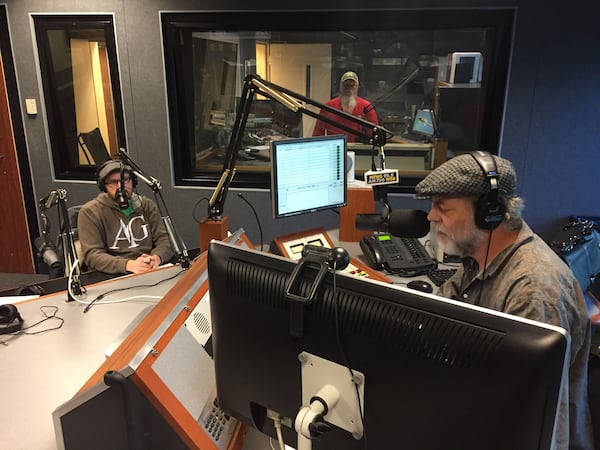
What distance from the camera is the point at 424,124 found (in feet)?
11.9

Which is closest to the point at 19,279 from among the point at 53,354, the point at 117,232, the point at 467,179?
the point at 117,232

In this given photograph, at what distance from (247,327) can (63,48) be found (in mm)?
3569

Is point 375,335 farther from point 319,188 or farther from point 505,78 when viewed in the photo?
point 505,78

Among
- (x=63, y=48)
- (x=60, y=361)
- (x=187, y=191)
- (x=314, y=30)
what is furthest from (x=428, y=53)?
(x=60, y=361)

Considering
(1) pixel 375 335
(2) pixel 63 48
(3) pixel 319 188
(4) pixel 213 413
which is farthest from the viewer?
(2) pixel 63 48

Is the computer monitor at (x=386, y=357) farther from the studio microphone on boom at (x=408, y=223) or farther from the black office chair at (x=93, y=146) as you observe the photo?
the black office chair at (x=93, y=146)

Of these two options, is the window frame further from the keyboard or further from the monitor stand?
the monitor stand

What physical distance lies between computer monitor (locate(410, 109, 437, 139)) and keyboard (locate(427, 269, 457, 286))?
6.03ft

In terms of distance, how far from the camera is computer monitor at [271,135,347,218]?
195 cm

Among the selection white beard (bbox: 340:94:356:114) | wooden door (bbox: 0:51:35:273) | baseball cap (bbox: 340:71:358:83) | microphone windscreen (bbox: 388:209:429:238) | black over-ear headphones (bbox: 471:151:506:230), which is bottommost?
wooden door (bbox: 0:51:35:273)

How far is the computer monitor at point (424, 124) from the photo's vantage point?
142 inches

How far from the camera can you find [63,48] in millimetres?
3602

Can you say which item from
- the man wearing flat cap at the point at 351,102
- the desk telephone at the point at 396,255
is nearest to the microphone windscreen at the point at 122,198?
the desk telephone at the point at 396,255

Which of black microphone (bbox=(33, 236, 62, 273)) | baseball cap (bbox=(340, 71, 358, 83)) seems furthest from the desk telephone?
baseball cap (bbox=(340, 71, 358, 83))
